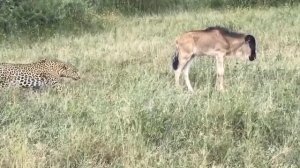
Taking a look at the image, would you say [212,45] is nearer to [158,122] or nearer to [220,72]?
[220,72]

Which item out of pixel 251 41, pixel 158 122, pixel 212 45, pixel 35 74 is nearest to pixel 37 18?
pixel 35 74

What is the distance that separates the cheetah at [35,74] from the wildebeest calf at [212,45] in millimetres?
1966

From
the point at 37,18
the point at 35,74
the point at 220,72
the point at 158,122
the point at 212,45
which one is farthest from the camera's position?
the point at 37,18

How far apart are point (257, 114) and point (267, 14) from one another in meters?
13.1

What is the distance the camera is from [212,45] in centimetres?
920

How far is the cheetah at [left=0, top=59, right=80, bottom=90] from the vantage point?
9.20m

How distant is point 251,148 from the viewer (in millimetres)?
5453

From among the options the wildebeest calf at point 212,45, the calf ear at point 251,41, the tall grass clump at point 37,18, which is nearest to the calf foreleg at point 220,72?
the wildebeest calf at point 212,45

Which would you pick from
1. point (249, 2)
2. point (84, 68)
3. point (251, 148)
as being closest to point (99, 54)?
point (84, 68)

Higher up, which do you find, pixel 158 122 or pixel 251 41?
pixel 251 41

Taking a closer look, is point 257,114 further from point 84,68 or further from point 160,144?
point 84,68

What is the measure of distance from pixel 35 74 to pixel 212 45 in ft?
9.75

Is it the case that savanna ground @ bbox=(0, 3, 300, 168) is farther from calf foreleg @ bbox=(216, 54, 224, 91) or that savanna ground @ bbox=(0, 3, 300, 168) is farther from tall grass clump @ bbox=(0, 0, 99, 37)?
tall grass clump @ bbox=(0, 0, 99, 37)

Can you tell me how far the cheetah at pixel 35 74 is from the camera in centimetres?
920
